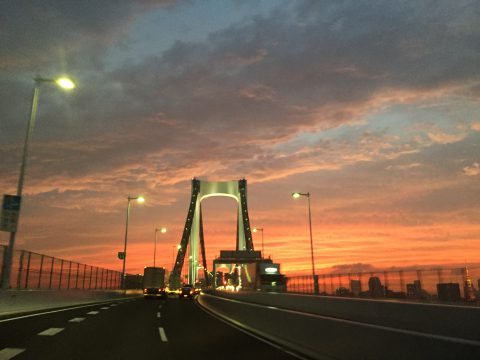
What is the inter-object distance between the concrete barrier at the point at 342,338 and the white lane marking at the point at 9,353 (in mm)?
5737

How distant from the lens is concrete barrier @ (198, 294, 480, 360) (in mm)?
5426

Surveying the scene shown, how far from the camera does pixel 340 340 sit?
8133 mm

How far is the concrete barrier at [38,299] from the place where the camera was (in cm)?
1696

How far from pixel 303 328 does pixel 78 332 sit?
6179 millimetres

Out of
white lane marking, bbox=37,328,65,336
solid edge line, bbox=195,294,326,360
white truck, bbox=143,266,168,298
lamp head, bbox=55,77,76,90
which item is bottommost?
solid edge line, bbox=195,294,326,360

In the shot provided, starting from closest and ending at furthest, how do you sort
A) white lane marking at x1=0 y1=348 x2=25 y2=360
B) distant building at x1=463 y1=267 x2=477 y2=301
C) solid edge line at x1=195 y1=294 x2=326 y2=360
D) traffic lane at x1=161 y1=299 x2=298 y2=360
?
white lane marking at x1=0 y1=348 x2=25 y2=360
traffic lane at x1=161 y1=299 x2=298 y2=360
solid edge line at x1=195 y1=294 x2=326 y2=360
distant building at x1=463 y1=267 x2=477 y2=301

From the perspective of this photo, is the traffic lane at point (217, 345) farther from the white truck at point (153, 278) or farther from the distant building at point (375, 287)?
the white truck at point (153, 278)

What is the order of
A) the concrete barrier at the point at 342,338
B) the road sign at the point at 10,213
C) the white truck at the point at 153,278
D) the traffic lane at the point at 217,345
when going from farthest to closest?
the white truck at the point at 153,278 → the road sign at the point at 10,213 → the traffic lane at the point at 217,345 → the concrete barrier at the point at 342,338

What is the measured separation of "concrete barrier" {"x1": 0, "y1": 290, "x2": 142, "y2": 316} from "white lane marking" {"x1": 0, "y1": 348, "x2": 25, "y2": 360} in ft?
30.1

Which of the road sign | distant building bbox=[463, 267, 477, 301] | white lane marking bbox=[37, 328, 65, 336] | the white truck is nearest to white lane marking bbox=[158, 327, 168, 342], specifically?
white lane marking bbox=[37, 328, 65, 336]

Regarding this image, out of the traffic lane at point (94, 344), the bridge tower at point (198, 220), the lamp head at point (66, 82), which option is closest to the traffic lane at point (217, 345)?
the traffic lane at point (94, 344)

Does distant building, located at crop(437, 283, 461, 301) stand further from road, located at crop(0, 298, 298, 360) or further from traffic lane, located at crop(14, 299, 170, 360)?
traffic lane, located at crop(14, 299, 170, 360)

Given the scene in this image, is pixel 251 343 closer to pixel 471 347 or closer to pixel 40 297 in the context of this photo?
pixel 471 347

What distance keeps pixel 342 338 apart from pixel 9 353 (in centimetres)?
624
